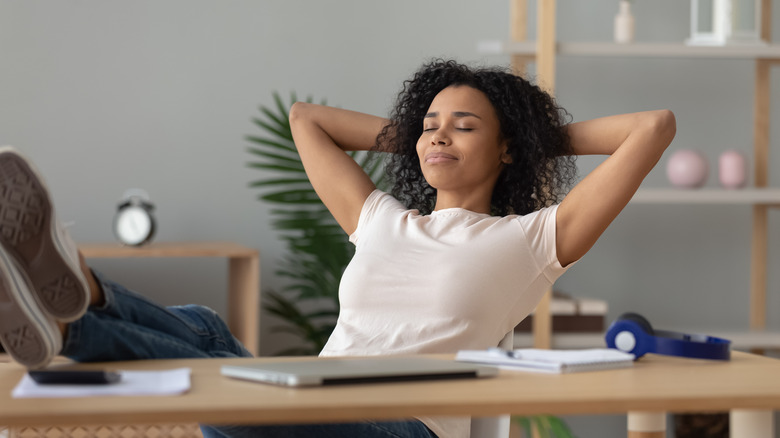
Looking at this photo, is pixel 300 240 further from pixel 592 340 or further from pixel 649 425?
pixel 649 425

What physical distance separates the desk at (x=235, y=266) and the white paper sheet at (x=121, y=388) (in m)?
1.66

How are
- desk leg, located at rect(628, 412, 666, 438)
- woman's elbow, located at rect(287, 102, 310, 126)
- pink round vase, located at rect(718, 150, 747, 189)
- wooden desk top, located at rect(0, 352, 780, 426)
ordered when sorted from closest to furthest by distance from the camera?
wooden desk top, located at rect(0, 352, 780, 426), desk leg, located at rect(628, 412, 666, 438), woman's elbow, located at rect(287, 102, 310, 126), pink round vase, located at rect(718, 150, 747, 189)

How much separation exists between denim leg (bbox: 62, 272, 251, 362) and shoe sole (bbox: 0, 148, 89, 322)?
46 millimetres

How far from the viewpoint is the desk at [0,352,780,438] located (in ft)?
2.70

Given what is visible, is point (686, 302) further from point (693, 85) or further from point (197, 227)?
point (197, 227)

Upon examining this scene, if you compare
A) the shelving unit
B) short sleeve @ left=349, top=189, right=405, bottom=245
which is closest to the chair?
short sleeve @ left=349, top=189, right=405, bottom=245

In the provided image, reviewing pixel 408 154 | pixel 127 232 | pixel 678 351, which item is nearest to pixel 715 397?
pixel 678 351

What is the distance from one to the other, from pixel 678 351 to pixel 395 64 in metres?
2.19

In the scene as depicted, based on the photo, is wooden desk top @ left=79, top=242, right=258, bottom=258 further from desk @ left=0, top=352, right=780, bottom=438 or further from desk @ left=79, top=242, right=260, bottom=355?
desk @ left=0, top=352, right=780, bottom=438

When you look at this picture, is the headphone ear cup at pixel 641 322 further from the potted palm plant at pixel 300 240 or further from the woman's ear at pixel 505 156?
the potted palm plant at pixel 300 240

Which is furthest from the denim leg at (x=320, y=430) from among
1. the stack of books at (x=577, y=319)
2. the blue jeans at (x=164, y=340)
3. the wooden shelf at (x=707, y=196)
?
the wooden shelf at (x=707, y=196)

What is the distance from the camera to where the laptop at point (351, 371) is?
3.12 feet

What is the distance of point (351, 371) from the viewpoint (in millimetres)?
980

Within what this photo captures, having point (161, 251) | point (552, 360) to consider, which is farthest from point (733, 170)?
point (552, 360)
